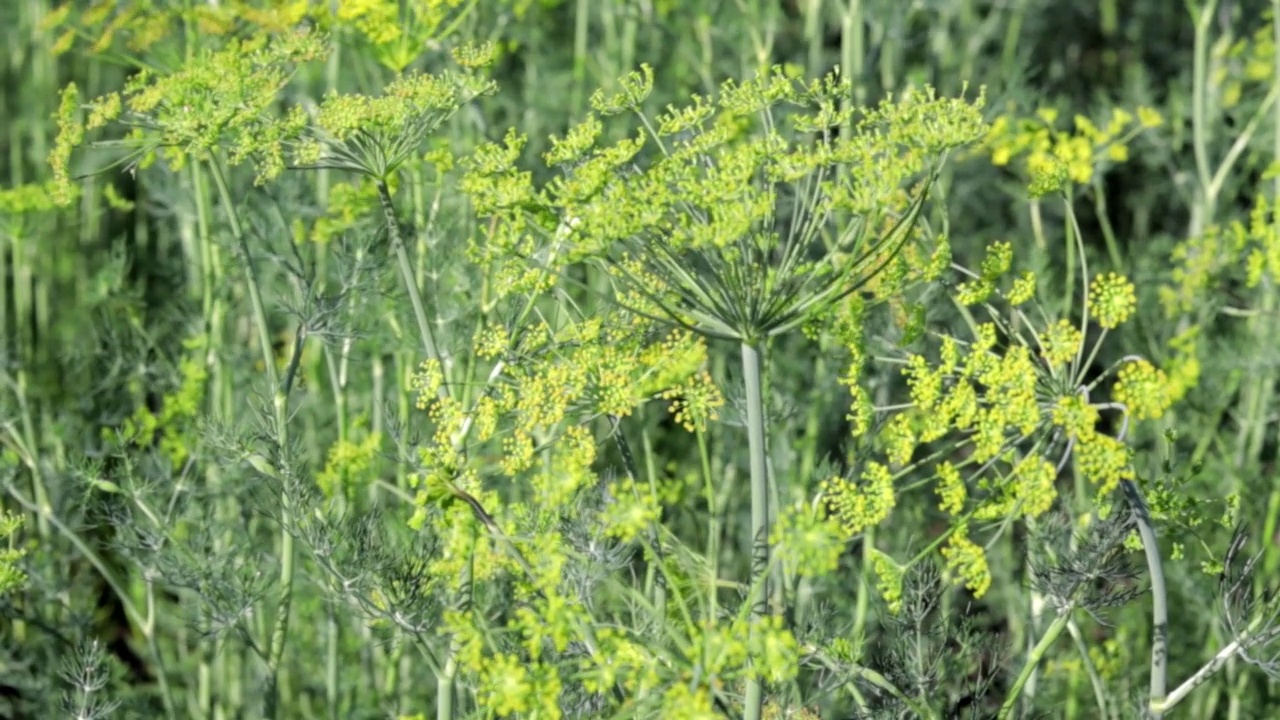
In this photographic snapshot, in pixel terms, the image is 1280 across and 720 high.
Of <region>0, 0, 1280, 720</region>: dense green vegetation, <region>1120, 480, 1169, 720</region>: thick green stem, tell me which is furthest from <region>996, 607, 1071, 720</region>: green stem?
<region>1120, 480, 1169, 720</region>: thick green stem

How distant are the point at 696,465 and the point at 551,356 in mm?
2333

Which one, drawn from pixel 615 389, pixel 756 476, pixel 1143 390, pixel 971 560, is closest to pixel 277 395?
pixel 615 389

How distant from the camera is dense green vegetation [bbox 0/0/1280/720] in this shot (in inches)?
89.7

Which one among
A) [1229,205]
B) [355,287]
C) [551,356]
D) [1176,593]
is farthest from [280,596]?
[1229,205]

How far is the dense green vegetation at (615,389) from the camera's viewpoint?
2.28 meters

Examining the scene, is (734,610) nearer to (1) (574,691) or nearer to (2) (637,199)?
(1) (574,691)

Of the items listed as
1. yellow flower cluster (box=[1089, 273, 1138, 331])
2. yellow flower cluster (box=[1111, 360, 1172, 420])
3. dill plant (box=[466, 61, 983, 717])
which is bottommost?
yellow flower cluster (box=[1111, 360, 1172, 420])

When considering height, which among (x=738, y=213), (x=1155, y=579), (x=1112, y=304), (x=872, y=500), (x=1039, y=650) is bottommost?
(x=1039, y=650)

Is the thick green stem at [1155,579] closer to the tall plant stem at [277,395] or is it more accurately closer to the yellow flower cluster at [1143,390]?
the yellow flower cluster at [1143,390]

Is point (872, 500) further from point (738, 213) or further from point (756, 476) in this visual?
point (738, 213)

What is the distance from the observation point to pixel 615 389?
7.80 feet

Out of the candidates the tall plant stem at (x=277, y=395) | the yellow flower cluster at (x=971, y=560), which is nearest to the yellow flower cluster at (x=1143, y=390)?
the yellow flower cluster at (x=971, y=560)

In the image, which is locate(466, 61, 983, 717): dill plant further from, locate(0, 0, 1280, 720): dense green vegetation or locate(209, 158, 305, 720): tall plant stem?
locate(209, 158, 305, 720): tall plant stem

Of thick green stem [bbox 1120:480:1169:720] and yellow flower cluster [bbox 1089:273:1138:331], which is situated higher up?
yellow flower cluster [bbox 1089:273:1138:331]
